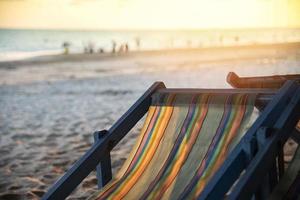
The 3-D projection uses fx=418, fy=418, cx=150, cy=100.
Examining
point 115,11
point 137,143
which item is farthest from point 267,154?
point 115,11

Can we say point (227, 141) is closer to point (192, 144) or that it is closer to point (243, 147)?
point (192, 144)

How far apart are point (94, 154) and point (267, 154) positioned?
816mm

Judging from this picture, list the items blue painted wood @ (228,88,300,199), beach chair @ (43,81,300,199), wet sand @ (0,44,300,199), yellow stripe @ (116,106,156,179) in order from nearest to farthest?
blue painted wood @ (228,88,300,199), beach chair @ (43,81,300,199), yellow stripe @ (116,106,156,179), wet sand @ (0,44,300,199)

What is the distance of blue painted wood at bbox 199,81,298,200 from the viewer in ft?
4.83

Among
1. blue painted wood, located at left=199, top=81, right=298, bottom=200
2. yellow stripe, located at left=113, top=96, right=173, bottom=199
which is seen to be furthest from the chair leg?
blue painted wood, located at left=199, top=81, right=298, bottom=200

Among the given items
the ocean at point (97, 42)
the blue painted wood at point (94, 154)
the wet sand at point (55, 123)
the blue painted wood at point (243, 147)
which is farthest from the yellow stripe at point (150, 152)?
the ocean at point (97, 42)

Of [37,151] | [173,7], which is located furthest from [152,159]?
[173,7]

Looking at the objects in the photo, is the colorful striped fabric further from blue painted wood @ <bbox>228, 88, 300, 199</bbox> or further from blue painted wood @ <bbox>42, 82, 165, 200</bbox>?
blue painted wood @ <bbox>228, 88, 300, 199</bbox>

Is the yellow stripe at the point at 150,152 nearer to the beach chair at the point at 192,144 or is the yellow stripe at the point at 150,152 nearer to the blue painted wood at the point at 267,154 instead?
the beach chair at the point at 192,144

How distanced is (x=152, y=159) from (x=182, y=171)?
0.20 meters

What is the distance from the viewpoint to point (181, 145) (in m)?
2.04

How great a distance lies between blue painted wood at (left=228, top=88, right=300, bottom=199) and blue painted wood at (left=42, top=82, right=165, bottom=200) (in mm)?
727

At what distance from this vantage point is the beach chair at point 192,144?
1597 mm

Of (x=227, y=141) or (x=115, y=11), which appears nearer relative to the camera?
(x=227, y=141)
